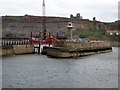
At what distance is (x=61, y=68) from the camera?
46438mm

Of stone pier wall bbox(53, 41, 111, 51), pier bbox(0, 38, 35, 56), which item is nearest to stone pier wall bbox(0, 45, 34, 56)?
pier bbox(0, 38, 35, 56)

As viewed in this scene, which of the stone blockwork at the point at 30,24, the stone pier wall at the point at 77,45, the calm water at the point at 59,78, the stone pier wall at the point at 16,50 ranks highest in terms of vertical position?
the stone blockwork at the point at 30,24

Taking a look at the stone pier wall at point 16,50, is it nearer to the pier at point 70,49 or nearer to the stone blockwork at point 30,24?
the pier at point 70,49

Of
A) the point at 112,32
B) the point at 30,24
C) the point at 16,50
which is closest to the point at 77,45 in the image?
the point at 16,50

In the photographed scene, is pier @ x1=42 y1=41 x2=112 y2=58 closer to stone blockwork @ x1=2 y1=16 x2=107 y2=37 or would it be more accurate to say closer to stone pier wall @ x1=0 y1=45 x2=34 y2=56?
stone pier wall @ x1=0 y1=45 x2=34 y2=56

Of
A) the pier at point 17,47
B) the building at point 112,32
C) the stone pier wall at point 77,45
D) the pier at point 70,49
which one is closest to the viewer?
the pier at point 70,49

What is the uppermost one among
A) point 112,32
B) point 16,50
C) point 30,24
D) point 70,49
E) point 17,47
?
point 30,24

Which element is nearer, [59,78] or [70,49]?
[59,78]

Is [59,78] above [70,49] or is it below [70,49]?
below

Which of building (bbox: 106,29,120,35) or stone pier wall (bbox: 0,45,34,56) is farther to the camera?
building (bbox: 106,29,120,35)

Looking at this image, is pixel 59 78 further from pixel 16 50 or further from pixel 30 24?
pixel 30 24

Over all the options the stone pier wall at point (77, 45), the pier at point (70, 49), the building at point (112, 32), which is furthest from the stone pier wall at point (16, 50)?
the building at point (112, 32)

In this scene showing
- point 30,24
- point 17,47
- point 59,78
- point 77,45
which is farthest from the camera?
point 30,24

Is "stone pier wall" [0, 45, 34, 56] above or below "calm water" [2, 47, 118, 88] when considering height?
above
